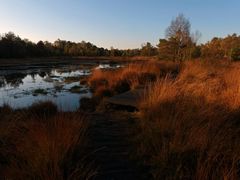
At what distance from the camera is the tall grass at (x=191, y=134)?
249 centimetres

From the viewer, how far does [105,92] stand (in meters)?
10.6

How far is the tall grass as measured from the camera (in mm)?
2494

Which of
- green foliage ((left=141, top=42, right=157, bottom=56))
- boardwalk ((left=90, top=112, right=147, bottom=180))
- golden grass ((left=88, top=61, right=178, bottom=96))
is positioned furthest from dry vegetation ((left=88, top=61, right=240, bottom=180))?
green foliage ((left=141, top=42, right=157, bottom=56))

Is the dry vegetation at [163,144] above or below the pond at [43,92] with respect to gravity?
above

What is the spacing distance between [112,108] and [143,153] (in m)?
3.68

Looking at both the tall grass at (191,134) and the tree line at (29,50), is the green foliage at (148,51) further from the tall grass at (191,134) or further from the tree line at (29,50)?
the tall grass at (191,134)

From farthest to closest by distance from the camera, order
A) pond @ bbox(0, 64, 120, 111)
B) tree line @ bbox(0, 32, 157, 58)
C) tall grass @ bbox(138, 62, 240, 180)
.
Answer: tree line @ bbox(0, 32, 157, 58)
pond @ bbox(0, 64, 120, 111)
tall grass @ bbox(138, 62, 240, 180)

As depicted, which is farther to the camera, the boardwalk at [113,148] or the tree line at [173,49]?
the tree line at [173,49]

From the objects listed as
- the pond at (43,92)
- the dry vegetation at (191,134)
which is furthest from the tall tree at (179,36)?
the dry vegetation at (191,134)

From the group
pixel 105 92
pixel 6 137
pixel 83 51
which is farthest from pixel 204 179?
pixel 83 51

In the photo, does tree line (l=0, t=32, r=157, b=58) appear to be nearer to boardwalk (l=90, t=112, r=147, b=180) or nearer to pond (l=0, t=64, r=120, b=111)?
pond (l=0, t=64, r=120, b=111)

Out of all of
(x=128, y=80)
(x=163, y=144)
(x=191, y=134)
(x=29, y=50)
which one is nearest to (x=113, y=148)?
(x=163, y=144)

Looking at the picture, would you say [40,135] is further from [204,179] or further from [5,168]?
[204,179]

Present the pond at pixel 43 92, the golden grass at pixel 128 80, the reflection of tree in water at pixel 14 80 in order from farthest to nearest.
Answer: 1. the reflection of tree in water at pixel 14 80
2. the golden grass at pixel 128 80
3. the pond at pixel 43 92
